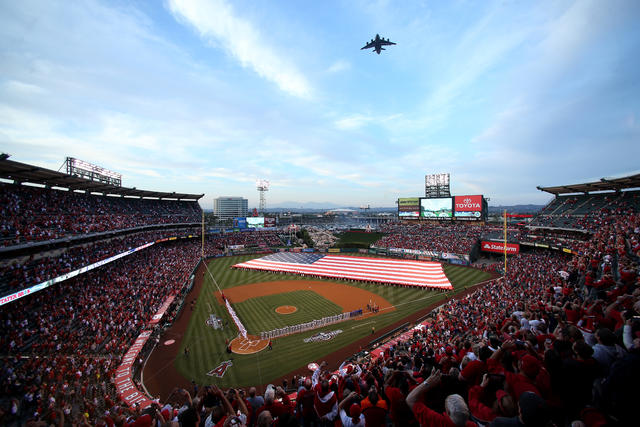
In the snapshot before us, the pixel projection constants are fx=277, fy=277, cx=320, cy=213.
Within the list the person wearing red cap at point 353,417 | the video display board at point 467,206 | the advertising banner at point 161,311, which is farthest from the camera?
the video display board at point 467,206

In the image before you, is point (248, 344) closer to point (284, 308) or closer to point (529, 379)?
point (284, 308)

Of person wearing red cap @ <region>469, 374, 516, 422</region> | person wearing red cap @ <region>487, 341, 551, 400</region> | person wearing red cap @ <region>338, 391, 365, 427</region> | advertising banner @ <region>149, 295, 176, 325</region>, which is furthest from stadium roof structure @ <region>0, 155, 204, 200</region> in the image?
person wearing red cap @ <region>487, 341, 551, 400</region>

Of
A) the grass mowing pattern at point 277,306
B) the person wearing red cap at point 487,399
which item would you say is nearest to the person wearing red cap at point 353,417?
the person wearing red cap at point 487,399

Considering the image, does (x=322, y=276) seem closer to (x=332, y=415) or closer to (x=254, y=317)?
(x=254, y=317)

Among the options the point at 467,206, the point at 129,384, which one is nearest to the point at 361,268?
the point at 467,206

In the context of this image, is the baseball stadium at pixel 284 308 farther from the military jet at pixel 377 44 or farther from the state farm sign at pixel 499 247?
the military jet at pixel 377 44

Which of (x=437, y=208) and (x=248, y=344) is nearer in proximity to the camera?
(x=248, y=344)
